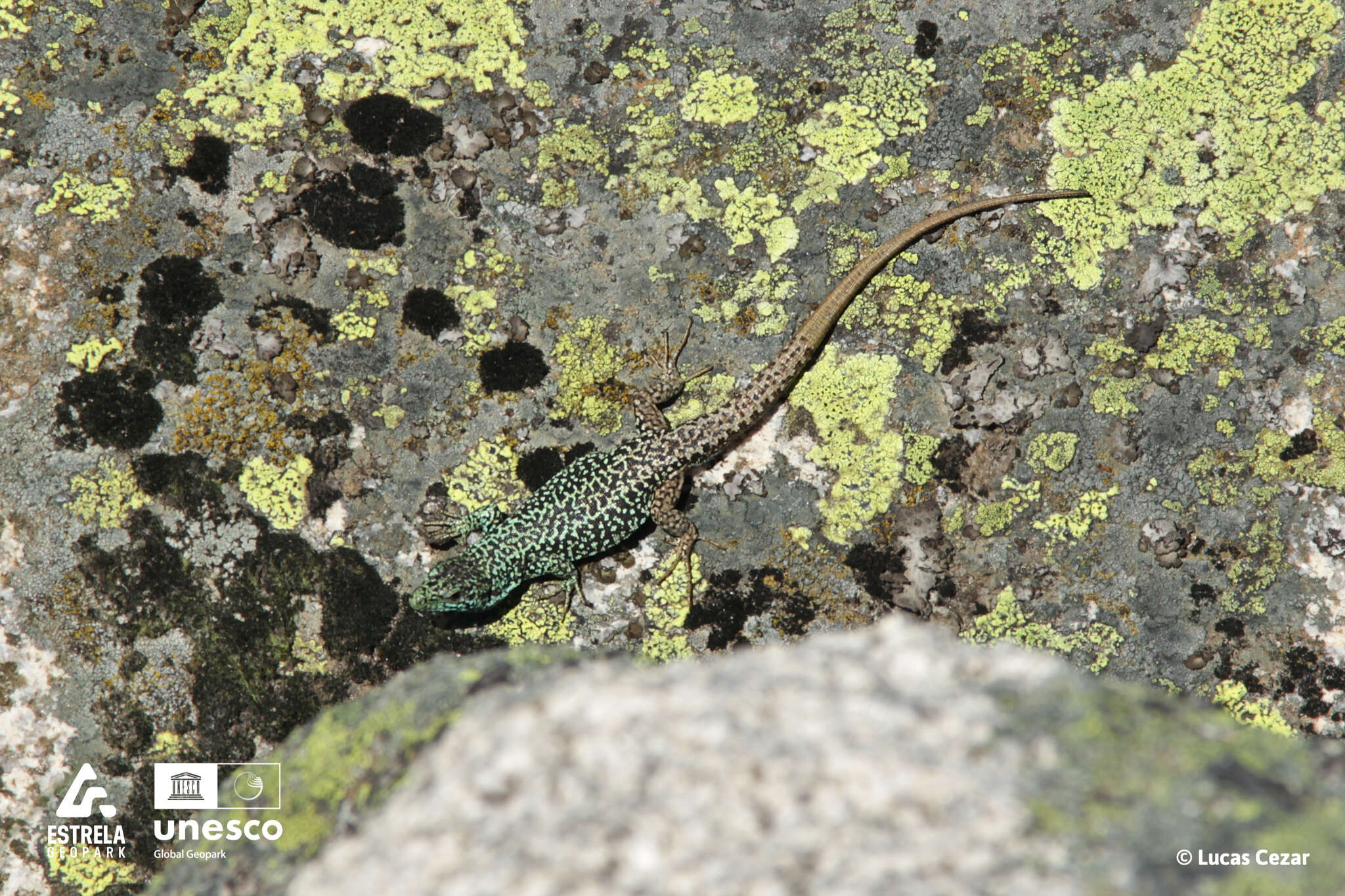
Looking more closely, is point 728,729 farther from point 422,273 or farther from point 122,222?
point 122,222

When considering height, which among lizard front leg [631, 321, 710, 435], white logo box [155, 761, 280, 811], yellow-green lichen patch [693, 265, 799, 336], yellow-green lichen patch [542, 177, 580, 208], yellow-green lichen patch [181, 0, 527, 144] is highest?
yellow-green lichen patch [181, 0, 527, 144]

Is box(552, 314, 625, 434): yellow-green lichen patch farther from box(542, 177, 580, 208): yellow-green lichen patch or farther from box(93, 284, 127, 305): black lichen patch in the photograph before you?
box(93, 284, 127, 305): black lichen patch

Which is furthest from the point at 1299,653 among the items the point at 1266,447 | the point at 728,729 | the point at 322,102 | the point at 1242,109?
the point at 322,102

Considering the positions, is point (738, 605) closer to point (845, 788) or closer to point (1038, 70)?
point (845, 788)

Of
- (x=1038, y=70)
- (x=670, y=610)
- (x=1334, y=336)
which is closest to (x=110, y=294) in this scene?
(x=670, y=610)

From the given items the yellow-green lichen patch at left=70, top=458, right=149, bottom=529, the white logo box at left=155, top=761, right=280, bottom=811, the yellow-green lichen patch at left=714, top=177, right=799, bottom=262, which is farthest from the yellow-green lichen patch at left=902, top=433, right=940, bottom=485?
the yellow-green lichen patch at left=70, top=458, right=149, bottom=529
